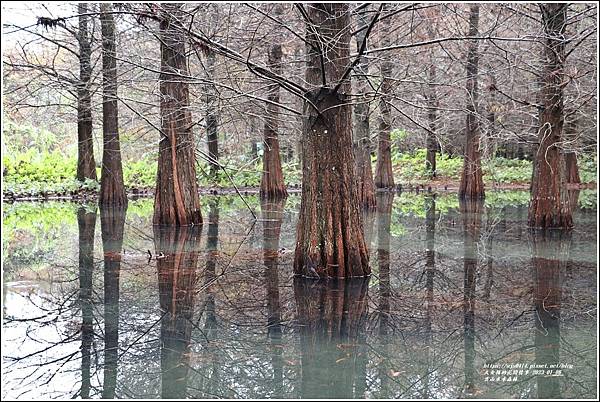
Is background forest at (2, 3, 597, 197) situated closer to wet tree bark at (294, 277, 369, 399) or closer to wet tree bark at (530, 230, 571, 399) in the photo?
wet tree bark at (530, 230, 571, 399)

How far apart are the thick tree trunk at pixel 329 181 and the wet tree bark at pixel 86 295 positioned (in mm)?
2491

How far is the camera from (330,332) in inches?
219

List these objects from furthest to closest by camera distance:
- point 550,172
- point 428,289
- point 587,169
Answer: point 587,169 → point 550,172 → point 428,289

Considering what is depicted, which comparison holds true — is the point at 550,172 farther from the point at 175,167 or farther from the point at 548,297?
the point at 175,167

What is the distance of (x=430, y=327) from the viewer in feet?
18.8

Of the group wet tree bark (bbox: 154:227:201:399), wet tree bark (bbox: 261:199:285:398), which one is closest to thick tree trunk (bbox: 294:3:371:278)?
wet tree bark (bbox: 261:199:285:398)

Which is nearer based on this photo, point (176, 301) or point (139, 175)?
point (176, 301)

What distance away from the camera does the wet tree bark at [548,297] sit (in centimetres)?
446

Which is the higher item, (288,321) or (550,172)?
(550,172)

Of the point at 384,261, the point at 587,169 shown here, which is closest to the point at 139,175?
the point at 384,261

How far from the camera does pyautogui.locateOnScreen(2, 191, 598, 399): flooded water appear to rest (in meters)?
4.38

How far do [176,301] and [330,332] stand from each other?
184 cm

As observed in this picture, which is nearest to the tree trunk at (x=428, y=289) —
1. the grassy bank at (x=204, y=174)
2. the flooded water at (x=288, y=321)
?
the flooded water at (x=288, y=321)

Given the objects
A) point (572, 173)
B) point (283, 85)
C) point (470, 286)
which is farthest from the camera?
point (572, 173)
